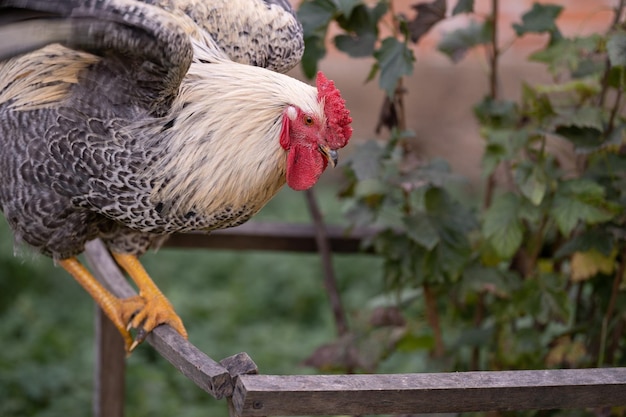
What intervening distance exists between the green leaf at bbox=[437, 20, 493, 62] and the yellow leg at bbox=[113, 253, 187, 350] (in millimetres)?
1255

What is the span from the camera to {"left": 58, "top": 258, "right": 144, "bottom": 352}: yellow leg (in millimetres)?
2506

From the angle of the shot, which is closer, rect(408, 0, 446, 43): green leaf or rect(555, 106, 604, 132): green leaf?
rect(555, 106, 604, 132): green leaf

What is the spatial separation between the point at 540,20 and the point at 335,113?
1.03 meters

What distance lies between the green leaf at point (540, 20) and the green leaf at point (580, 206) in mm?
470

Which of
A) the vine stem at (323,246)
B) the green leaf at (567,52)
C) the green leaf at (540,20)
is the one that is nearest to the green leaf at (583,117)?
the green leaf at (567,52)

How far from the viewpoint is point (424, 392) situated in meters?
1.65

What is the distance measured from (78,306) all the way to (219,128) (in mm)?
3024

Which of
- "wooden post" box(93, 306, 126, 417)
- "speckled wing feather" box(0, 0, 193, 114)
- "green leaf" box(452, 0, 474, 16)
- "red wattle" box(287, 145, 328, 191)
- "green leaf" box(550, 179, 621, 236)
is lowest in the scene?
"wooden post" box(93, 306, 126, 417)

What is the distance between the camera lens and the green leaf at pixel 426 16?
8.79 ft

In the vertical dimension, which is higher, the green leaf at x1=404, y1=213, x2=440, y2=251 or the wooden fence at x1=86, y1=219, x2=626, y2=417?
the wooden fence at x1=86, y1=219, x2=626, y2=417

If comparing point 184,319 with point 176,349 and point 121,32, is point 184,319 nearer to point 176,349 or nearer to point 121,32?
point 176,349

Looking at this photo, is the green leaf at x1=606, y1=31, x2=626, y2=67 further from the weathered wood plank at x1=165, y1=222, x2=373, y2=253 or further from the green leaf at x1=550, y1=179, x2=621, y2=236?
the weathered wood plank at x1=165, y1=222, x2=373, y2=253

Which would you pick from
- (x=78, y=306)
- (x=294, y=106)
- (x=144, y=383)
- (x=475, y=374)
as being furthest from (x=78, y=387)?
A: (x=475, y=374)

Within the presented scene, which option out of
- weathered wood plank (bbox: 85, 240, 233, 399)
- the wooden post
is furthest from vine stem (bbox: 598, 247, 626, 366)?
the wooden post
